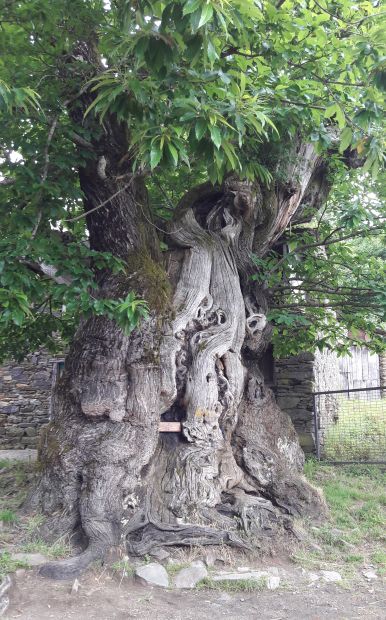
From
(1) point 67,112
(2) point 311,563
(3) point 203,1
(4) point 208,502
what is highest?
(1) point 67,112

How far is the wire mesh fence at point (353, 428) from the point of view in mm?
8766

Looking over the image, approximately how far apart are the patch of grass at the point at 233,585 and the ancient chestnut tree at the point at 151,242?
462 millimetres

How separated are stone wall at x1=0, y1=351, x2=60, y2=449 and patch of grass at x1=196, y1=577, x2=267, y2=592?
311 inches

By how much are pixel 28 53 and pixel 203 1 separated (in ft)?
9.87

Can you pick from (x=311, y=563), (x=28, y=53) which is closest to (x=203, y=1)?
(x=28, y=53)

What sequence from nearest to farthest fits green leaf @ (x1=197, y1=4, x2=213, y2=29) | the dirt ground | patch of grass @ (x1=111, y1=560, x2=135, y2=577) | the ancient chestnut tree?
green leaf @ (x1=197, y1=4, x2=213, y2=29) → the dirt ground → the ancient chestnut tree → patch of grass @ (x1=111, y1=560, x2=135, y2=577)

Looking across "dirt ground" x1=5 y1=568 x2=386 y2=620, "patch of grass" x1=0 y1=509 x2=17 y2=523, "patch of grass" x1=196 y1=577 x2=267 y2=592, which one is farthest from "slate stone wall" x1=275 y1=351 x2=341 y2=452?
"patch of grass" x1=0 y1=509 x2=17 y2=523

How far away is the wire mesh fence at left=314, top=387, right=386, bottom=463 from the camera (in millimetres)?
8766

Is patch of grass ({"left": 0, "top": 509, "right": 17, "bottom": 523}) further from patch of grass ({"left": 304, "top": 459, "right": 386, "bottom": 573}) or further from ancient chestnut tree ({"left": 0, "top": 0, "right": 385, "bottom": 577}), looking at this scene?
patch of grass ({"left": 304, "top": 459, "right": 386, "bottom": 573})

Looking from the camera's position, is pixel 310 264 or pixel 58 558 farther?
pixel 310 264

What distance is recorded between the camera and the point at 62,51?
5688 millimetres

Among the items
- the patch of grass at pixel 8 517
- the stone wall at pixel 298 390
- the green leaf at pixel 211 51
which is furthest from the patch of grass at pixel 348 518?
the green leaf at pixel 211 51

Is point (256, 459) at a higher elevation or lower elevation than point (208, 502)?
higher

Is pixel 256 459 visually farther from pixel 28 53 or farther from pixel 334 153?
pixel 28 53
